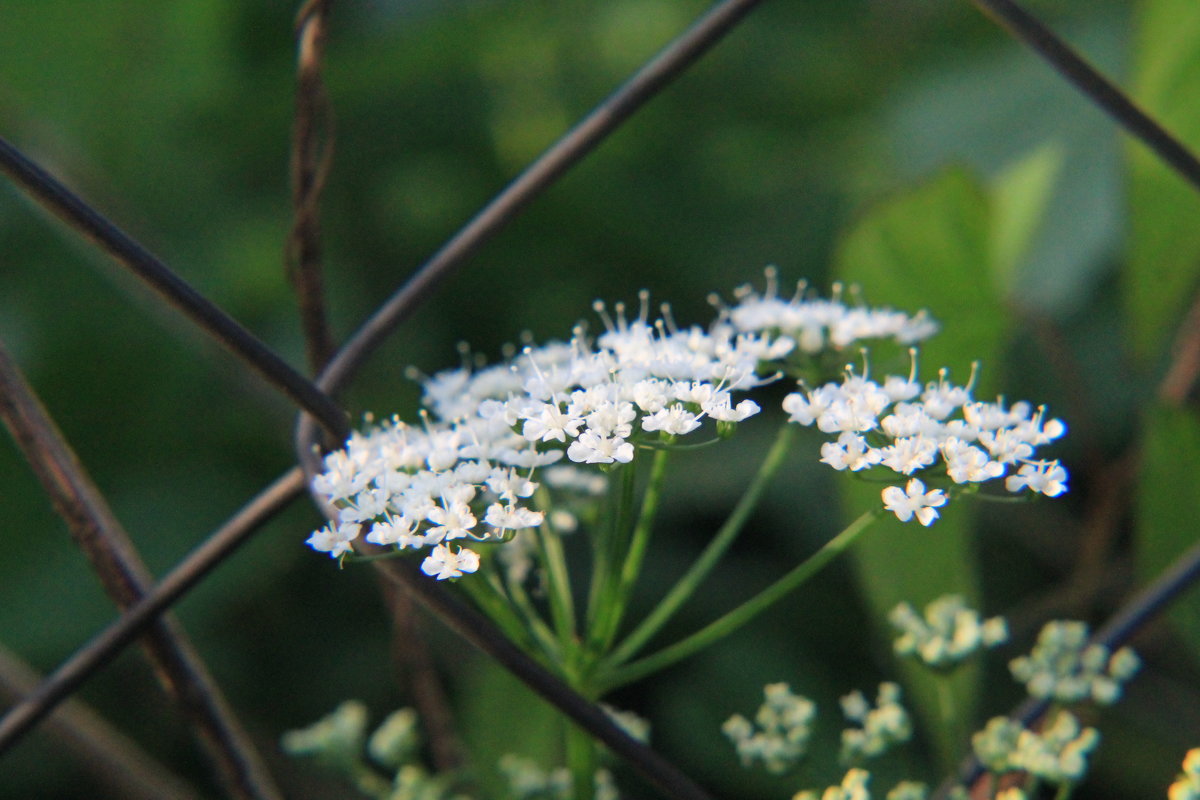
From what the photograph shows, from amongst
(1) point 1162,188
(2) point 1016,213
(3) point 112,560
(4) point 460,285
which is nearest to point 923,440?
(3) point 112,560

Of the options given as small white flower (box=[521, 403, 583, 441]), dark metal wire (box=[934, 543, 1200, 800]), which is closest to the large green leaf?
dark metal wire (box=[934, 543, 1200, 800])

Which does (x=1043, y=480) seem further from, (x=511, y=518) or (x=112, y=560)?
(x=112, y=560)

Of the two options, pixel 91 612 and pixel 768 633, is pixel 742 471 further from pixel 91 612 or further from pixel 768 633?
pixel 91 612

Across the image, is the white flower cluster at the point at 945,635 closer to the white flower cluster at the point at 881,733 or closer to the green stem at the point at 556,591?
the white flower cluster at the point at 881,733

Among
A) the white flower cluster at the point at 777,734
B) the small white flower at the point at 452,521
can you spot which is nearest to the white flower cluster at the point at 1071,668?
the white flower cluster at the point at 777,734

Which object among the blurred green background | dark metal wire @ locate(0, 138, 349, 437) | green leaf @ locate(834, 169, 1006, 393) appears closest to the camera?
dark metal wire @ locate(0, 138, 349, 437)

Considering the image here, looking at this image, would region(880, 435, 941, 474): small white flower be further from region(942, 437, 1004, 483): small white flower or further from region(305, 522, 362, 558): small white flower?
region(305, 522, 362, 558): small white flower

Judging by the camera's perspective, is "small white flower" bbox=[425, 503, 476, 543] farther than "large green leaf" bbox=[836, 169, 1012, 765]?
No
